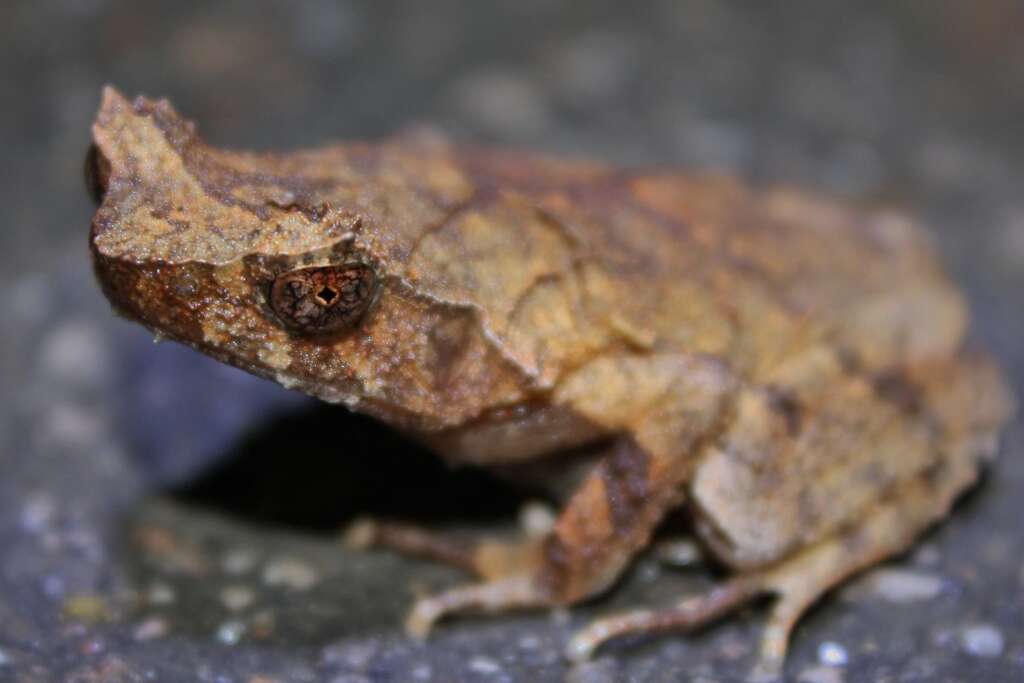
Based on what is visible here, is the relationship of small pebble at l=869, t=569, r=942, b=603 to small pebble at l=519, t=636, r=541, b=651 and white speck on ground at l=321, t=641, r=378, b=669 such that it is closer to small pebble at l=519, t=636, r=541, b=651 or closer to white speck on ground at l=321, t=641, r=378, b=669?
small pebble at l=519, t=636, r=541, b=651

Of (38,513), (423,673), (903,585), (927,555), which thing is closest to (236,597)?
(423,673)

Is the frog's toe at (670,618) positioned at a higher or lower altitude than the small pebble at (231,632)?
lower

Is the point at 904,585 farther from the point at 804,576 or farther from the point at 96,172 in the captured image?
the point at 96,172

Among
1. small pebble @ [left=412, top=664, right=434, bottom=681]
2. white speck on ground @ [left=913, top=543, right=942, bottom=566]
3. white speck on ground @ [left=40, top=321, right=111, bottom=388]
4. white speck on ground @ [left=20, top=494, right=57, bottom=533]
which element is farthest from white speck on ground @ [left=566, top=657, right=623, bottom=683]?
white speck on ground @ [left=40, top=321, right=111, bottom=388]

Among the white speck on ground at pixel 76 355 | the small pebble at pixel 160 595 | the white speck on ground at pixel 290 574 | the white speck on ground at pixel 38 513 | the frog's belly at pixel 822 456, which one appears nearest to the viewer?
the frog's belly at pixel 822 456

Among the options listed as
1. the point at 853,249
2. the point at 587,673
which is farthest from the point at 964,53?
the point at 587,673

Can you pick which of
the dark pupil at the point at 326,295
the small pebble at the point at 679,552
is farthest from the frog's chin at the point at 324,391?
the small pebble at the point at 679,552

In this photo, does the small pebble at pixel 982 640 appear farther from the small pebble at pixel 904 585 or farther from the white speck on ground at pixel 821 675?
the white speck on ground at pixel 821 675
